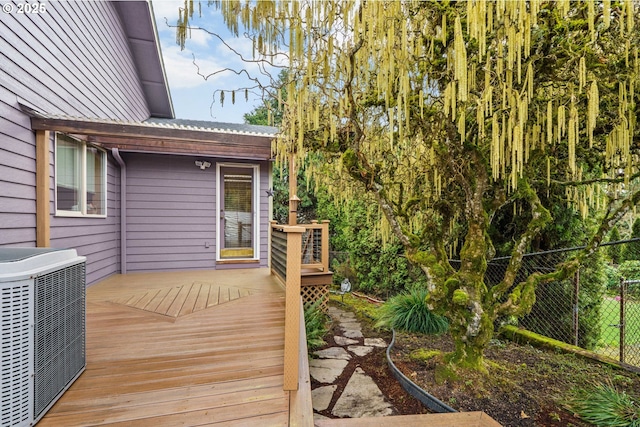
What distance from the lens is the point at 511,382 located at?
310 cm

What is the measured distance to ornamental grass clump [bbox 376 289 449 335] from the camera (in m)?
4.65

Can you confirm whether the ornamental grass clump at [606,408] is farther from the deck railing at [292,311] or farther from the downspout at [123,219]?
the downspout at [123,219]

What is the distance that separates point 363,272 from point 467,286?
4.73m

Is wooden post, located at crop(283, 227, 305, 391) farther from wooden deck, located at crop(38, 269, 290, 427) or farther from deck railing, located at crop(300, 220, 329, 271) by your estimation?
deck railing, located at crop(300, 220, 329, 271)

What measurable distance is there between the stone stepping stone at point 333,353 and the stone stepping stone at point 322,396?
711mm

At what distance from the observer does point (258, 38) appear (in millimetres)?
2320

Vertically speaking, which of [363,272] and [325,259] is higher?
[325,259]

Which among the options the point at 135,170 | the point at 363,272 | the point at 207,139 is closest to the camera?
the point at 207,139

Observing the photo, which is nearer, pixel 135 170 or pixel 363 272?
pixel 135 170

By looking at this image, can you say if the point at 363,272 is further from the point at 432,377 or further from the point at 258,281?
the point at 432,377

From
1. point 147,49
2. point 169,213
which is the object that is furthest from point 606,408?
point 147,49

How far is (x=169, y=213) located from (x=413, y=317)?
4775 mm

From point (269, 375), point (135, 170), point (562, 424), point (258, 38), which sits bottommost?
point (562, 424)

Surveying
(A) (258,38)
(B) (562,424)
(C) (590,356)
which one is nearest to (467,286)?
(B) (562,424)
